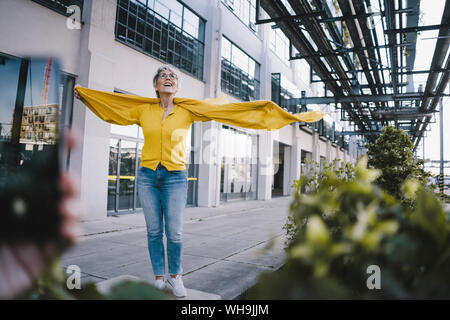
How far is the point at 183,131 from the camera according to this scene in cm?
290

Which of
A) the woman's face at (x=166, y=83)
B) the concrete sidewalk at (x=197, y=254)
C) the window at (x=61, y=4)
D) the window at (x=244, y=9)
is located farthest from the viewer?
the window at (x=244, y=9)

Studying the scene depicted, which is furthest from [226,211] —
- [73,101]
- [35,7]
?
[35,7]

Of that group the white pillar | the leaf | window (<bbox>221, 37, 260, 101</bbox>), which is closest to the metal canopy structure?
window (<bbox>221, 37, 260, 101</bbox>)

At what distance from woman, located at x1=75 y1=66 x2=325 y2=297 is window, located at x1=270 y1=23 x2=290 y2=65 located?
17.1 metres

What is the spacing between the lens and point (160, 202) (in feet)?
9.36

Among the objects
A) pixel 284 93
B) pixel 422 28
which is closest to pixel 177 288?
pixel 422 28

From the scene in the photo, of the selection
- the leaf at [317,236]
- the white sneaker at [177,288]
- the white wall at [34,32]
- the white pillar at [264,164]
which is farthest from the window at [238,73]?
the leaf at [317,236]

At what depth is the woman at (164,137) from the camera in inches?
110

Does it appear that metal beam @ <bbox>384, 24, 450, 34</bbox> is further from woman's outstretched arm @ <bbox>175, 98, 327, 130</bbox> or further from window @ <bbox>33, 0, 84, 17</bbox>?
Answer: window @ <bbox>33, 0, 84, 17</bbox>

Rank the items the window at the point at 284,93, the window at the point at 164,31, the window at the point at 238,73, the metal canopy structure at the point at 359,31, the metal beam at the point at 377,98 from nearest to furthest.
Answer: the metal canopy structure at the point at 359,31, the window at the point at 164,31, the window at the point at 238,73, the metal beam at the point at 377,98, the window at the point at 284,93

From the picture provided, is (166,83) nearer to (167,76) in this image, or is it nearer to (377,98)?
(167,76)

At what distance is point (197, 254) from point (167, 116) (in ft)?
9.68

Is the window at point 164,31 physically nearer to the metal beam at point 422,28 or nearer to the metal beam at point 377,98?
the metal beam at point 422,28

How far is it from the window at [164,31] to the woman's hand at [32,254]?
917cm
